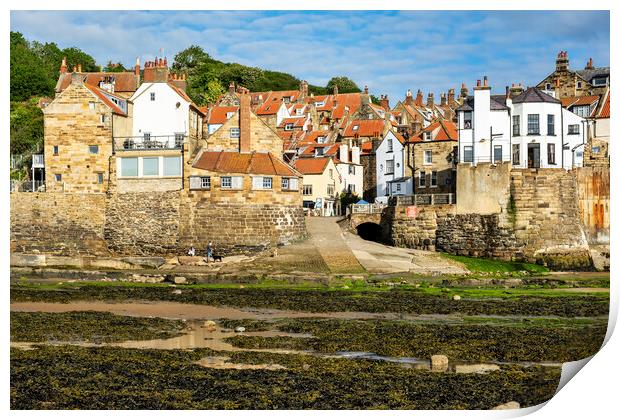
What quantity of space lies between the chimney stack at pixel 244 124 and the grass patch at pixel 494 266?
834 centimetres

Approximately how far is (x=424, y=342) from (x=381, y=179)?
2645 centimetres

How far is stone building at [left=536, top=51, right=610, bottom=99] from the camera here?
43.0 meters

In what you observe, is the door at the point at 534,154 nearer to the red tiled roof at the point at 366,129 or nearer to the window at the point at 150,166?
the window at the point at 150,166

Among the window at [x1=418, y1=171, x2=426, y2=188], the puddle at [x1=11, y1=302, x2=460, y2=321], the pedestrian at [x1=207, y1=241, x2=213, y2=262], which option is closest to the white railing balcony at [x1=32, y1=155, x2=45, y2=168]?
the pedestrian at [x1=207, y1=241, x2=213, y2=262]

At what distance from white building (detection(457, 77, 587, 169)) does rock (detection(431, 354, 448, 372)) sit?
65.7 ft

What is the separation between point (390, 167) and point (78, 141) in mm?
15353

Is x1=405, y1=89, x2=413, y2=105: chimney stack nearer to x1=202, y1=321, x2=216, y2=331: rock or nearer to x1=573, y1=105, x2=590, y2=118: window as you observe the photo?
x1=573, y1=105, x2=590, y2=118: window

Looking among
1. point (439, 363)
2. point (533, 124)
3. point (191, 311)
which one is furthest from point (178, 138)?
point (439, 363)

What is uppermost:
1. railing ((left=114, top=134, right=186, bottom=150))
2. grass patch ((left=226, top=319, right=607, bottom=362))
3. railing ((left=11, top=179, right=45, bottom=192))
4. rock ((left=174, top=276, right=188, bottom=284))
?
railing ((left=114, top=134, right=186, bottom=150))

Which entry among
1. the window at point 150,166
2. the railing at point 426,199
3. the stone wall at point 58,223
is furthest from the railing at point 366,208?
the stone wall at point 58,223

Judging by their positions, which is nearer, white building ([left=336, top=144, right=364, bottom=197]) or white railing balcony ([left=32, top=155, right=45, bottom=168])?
white railing balcony ([left=32, top=155, right=45, bottom=168])

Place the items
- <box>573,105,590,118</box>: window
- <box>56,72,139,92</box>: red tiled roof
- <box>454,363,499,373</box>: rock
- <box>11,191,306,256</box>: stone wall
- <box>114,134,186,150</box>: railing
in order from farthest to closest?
<box>56,72,139,92</box>: red tiled roof, <box>573,105,590,118</box>: window, <box>114,134,186,150</box>: railing, <box>11,191,306,256</box>: stone wall, <box>454,363,499,373</box>: rock

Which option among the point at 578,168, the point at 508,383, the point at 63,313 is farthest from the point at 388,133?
the point at 508,383

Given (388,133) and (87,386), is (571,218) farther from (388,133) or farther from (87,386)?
(87,386)
